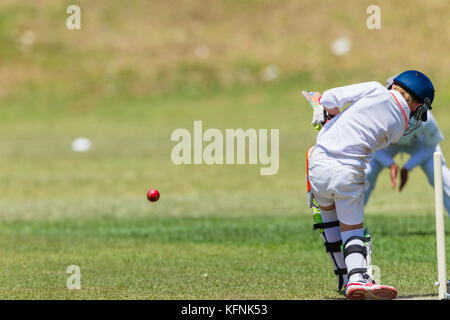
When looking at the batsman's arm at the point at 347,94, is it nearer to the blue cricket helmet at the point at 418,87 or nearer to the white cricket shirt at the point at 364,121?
the white cricket shirt at the point at 364,121

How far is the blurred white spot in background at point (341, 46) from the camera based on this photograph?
49441 millimetres

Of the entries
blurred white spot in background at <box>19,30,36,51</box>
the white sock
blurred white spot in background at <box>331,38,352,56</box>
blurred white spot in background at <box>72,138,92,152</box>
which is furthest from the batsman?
blurred white spot in background at <box>19,30,36,51</box>

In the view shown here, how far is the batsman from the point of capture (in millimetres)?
7973

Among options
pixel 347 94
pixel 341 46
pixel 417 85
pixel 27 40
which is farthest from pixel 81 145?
pixel 417 85

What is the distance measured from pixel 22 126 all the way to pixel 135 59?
10955 mm

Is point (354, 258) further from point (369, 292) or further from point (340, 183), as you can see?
point (340, 183)

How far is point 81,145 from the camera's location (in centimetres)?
3297

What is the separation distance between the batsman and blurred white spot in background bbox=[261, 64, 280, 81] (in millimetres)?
39386

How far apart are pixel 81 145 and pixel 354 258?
25681 mm

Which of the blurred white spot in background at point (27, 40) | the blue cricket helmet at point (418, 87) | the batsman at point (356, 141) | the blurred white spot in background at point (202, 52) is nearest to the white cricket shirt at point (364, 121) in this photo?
the batsman at point (356, 141)

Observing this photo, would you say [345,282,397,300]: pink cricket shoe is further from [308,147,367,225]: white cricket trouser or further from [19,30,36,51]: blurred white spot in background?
[19,30,36,51]: blurred white spot in background

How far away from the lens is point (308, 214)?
17734 millimetres
